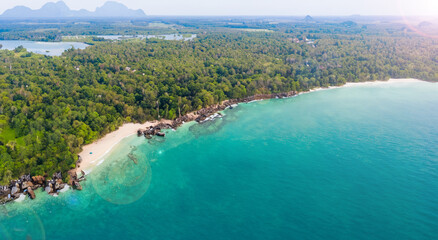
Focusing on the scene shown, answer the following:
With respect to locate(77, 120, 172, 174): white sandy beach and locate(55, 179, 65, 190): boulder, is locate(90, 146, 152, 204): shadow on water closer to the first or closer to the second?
locate(77, 120, 172, 174): white sandy beach

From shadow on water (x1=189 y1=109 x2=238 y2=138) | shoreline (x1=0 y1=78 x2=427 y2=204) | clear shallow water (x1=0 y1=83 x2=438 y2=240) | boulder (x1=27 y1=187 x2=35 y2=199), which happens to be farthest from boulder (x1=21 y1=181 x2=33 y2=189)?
shadow on water (x1=189 y1=109 x2=238 y2=138)

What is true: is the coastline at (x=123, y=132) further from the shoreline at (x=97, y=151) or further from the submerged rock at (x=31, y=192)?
the submerged rock at (x=31, y=192)

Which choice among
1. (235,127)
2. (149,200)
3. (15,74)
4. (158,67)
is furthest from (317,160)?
(15,74)

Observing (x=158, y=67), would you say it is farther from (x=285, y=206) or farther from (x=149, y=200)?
(x=285, y=206)

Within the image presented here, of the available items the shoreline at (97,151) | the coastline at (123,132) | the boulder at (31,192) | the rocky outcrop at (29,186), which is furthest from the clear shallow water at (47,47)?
the boulder at (31,192)

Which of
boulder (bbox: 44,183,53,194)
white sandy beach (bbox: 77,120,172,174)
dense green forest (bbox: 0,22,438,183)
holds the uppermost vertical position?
dense green forest (bbox: 0,22,438,183)

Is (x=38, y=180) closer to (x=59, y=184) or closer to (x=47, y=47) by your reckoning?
(x=59, y=184)

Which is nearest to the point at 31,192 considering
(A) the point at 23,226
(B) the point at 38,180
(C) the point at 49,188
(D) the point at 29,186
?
(D) the point at 29,186
